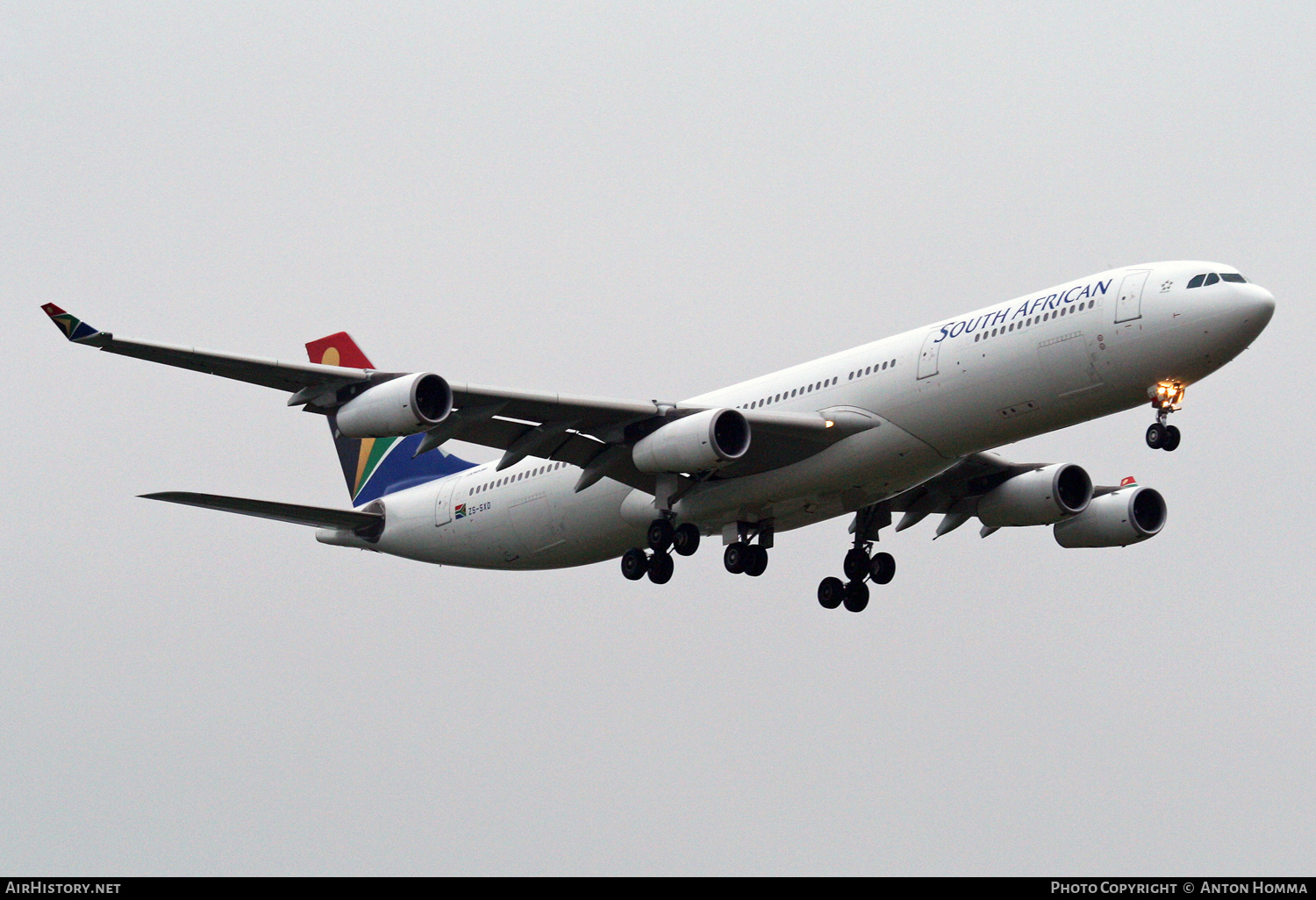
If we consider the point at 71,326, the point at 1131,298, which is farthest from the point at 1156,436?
the point at 71,326

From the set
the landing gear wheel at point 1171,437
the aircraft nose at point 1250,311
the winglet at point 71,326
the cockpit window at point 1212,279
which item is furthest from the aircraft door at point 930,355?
the winglet at point 71,326

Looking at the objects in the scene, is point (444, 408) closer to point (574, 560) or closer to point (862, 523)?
point (574, 560)

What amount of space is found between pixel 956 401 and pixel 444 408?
989 centimetres

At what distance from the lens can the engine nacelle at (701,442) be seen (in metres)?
35.2

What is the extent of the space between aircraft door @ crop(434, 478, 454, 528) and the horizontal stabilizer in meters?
1.92

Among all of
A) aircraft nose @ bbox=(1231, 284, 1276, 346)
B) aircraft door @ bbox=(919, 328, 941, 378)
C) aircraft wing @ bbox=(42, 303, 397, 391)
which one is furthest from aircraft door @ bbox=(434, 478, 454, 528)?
aircraft nose @ bbox=(1231, 284, 1276, 346)

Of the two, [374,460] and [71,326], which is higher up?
[374,460]

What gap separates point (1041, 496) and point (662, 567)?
8821mm

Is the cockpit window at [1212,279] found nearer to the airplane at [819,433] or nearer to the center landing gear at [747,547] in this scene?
the airplane at [819,433]

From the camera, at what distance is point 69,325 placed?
3120cm

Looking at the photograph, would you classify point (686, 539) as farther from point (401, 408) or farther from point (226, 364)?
point (226, 364)

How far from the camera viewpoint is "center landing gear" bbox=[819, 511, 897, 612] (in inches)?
1674

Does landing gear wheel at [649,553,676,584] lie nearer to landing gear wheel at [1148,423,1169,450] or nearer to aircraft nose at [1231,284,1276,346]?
landing gear wheel at [1148,423,1169,450]

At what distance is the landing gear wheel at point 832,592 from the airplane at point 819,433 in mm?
42
